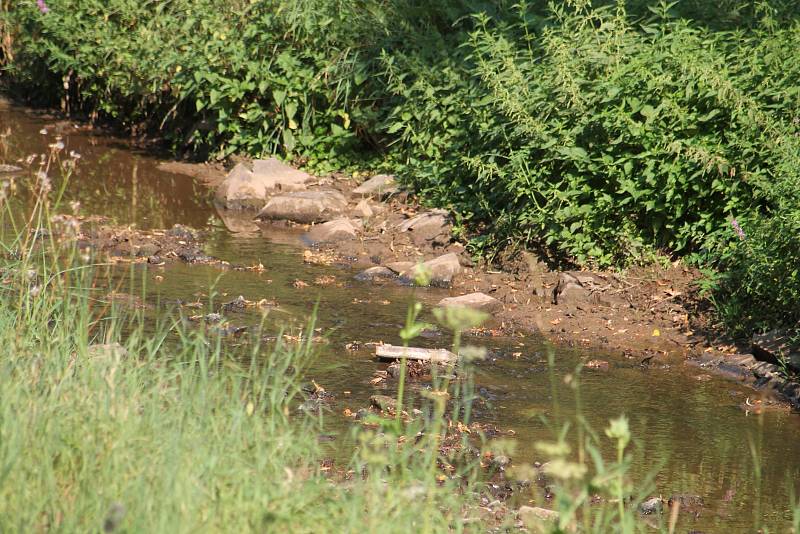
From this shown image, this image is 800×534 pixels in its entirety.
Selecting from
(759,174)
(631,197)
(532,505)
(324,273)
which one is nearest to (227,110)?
(324,273)

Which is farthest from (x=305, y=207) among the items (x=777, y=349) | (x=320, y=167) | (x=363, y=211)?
(x=777, y=349)

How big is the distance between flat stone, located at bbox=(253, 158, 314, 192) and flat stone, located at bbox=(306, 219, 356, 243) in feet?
3.79

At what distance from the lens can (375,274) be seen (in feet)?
28.5

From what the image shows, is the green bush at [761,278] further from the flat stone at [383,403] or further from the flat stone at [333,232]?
the flat stone at [333,232]

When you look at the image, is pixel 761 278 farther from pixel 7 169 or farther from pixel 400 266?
pixel 7 169

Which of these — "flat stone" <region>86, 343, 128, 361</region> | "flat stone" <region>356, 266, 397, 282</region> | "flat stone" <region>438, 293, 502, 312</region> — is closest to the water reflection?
"flat stone" <region>356, 266, 397, 282</region>

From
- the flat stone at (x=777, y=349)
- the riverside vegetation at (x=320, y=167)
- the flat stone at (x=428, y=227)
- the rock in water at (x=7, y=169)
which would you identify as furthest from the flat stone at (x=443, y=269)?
the rock in water at (x=7, y=169)

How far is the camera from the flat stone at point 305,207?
10273 millimetres

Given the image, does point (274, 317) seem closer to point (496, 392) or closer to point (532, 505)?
point (496, 392)

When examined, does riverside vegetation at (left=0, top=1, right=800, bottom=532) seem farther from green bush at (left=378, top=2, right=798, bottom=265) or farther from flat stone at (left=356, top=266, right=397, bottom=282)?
flat stone at (left=356, top=266, right=397, bottom=282)

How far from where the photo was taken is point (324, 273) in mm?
8734

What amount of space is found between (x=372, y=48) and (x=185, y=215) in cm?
248

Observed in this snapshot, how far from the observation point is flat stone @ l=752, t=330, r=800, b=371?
6.73 metres

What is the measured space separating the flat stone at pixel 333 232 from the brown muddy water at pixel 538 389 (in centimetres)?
19
